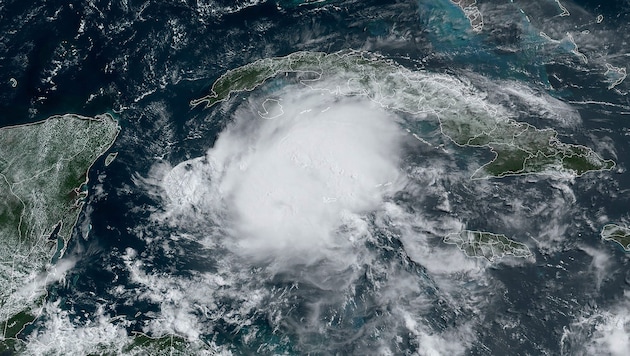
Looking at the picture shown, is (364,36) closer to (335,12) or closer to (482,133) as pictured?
(335,12)

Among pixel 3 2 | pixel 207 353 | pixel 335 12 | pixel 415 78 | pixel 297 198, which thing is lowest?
pixel 207 353

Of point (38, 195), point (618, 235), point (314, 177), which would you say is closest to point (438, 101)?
point (314, 177)

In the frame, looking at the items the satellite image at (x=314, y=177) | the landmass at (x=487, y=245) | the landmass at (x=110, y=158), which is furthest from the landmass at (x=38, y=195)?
the landmass at (x=487, y=245)

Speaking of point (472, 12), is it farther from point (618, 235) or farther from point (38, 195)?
point (38, 195)

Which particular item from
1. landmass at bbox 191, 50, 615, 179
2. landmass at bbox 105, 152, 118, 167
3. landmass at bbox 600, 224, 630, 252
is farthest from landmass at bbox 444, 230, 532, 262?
landmass at bbox 105, 152, 118, 167

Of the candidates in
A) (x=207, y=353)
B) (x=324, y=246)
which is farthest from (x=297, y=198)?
(x=207, y=353)

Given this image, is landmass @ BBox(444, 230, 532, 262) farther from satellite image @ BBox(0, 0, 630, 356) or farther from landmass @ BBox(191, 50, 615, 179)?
landmass @ BBox(191, 50, 615, 179)

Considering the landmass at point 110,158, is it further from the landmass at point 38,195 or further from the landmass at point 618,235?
the landmass at point 618,235
